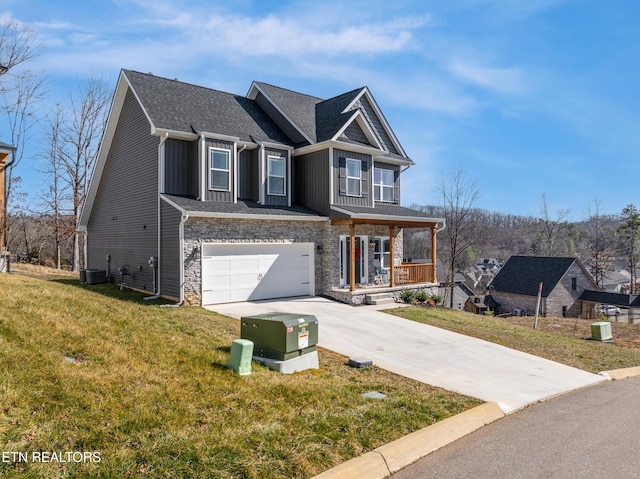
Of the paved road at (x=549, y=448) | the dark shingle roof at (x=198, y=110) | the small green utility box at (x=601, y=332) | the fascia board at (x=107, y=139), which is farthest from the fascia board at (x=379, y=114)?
the paved road at (x=549, y=448)

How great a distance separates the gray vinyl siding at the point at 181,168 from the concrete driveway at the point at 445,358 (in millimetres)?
4507

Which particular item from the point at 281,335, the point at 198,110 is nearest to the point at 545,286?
the point at 198,110

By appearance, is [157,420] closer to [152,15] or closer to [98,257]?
[152,15]

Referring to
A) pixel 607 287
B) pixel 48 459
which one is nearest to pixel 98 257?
pixel 48 459

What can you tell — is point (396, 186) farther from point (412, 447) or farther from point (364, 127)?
point (412, 447)

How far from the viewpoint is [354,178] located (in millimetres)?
17625

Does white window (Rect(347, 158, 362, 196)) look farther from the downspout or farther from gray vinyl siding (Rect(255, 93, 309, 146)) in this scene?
the downspout

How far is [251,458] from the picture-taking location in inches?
152

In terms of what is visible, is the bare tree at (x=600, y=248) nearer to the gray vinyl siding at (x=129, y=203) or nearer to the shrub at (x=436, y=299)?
the shrub at (x=436, y=299)

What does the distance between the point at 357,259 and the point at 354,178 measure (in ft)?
11.1

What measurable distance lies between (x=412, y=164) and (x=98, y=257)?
15145 mm

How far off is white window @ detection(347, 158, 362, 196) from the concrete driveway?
5.79m

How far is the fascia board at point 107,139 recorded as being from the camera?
16844mm

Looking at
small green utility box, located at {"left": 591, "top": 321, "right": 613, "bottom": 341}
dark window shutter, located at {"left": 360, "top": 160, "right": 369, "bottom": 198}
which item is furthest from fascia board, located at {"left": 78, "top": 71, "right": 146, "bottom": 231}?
small green utility box, located at {"left": 591, "top": 321, "right": 613, "bottom": 341}
